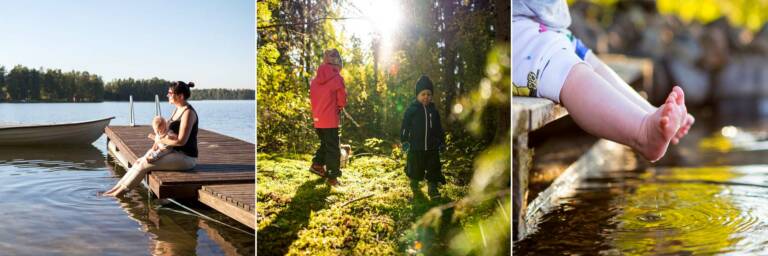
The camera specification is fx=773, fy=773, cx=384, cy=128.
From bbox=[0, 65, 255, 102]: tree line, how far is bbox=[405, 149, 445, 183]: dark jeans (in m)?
5.53

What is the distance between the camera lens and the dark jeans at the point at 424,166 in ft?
9.77

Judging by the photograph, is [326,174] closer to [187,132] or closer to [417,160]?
[417,160]

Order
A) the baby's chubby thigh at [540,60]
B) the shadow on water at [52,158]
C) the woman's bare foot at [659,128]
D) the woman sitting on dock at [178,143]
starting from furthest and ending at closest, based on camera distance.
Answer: the shadow on water at [52,158] < the woman sitting on dock at [178,143] < the baby's chubby thigh at [540,60] < the woman's bare foot at [659,128]

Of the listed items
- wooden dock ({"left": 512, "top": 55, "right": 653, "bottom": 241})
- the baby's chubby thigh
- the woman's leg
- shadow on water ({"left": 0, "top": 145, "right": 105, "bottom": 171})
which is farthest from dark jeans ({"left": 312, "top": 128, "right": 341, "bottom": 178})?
shadow on water ({"left": 0, "top": 145, "right": 105, "bottom": 171})

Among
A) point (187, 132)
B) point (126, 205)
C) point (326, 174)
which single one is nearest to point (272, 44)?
point (326, 174)

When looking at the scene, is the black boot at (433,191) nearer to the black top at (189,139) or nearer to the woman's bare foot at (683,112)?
the woman's bare foot at (683,112)

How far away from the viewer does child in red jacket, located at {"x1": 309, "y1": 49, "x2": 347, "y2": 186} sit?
2.90 m

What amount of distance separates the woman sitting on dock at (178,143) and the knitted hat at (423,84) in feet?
8.50

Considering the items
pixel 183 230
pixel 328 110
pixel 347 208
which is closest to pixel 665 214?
pixel 347 208

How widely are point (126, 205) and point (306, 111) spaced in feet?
12.3

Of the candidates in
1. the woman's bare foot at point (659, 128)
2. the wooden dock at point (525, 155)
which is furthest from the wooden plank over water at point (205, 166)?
the woman's bare foot at point (659, 128)

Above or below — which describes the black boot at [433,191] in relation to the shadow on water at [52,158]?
above

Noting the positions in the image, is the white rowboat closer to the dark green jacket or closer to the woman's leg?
the woman's leg

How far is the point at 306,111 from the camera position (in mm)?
2906
